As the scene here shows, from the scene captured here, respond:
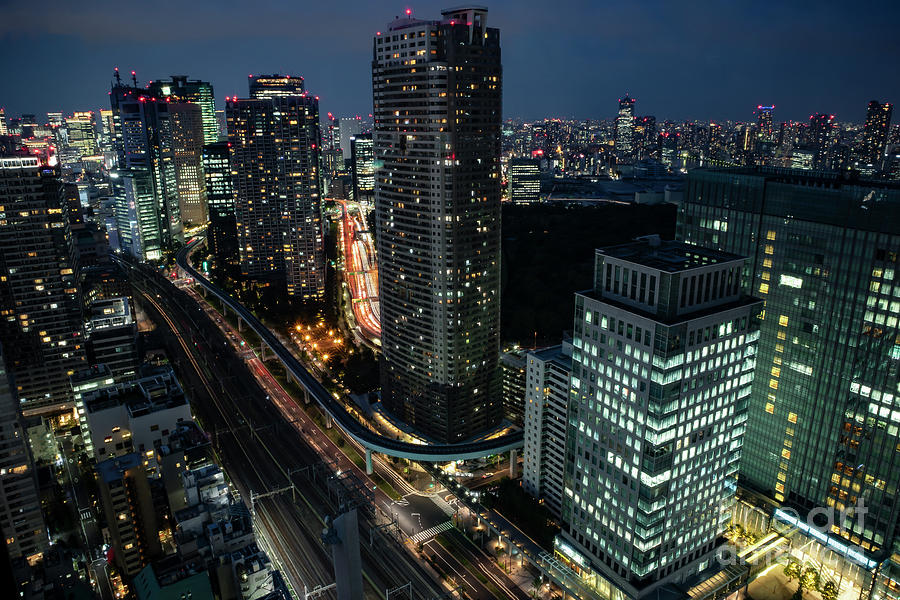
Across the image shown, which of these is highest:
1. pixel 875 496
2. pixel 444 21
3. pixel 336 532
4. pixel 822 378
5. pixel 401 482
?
pixel 444 21

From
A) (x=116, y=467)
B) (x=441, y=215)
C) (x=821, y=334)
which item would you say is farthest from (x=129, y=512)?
(x=821, y=334)

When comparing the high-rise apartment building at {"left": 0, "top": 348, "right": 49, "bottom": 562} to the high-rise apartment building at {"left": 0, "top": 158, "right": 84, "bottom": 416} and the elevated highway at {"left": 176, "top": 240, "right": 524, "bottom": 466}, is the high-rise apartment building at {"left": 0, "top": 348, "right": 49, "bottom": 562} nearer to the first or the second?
the high-rise apartment building at {"left": 0, "top": 158, "right": 84, "bottom": 416}

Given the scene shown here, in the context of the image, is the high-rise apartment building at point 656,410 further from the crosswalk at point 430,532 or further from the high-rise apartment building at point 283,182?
the high-rise apartment building at point 283,182

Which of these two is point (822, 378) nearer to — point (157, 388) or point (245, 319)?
point (157, 388)

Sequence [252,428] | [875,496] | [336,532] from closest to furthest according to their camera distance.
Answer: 1. [336,532]
2. [875,496]
3. [252,428]

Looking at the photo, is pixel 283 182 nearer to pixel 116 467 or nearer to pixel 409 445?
pixel 409 445

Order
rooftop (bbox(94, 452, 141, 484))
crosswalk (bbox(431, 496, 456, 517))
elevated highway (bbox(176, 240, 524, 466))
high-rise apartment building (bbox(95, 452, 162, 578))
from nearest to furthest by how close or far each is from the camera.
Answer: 1. rooftop (bbox(94, 452, 141, 484))
2. high-rise apartment building (bbox(95, 452, 162, 578))
3. crosswalk (bbox(431, 496, 456, 517))
4. elevated highway (bbox(176, 240, 524, 466))


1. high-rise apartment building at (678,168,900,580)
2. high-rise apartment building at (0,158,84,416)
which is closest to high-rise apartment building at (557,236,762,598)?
high-rise apartment building at (678,168,900,580)

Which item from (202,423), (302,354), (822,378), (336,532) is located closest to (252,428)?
(202,423)
